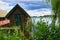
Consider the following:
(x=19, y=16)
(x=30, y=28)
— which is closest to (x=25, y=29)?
(x=30, y=28)

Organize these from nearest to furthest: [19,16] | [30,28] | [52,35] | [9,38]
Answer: [9,38]
[52,35]
[30,28]
[19,16]

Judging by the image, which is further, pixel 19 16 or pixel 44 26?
pixel 19 16

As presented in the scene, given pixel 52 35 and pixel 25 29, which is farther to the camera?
pixel 25 29

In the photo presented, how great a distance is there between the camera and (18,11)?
58.9ft

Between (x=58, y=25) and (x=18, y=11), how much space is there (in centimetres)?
1089

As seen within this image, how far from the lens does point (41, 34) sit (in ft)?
23.6

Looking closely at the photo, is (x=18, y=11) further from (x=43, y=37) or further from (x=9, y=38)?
(x=9, y=38)

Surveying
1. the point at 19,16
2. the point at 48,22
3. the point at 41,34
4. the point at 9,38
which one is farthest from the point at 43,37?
the point at 19,16

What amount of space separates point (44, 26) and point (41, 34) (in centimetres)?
26

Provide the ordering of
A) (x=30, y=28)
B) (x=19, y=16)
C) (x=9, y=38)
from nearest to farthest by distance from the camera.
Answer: (x=9, y=38) < (x=30, y=28) < (x=19, y=16)

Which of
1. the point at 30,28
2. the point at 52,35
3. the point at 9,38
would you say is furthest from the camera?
the point at 30,28

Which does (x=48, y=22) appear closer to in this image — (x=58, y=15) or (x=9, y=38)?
(x=58, y=15)

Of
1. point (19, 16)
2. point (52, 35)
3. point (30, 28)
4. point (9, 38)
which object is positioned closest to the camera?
point (9, 38)

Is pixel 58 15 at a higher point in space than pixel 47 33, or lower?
higher
